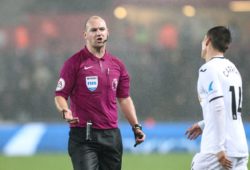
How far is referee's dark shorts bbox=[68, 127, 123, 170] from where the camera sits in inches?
311

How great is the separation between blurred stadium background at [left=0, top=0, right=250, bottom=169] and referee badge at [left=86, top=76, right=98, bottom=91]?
13143 millimetres

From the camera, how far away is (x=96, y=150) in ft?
26.3

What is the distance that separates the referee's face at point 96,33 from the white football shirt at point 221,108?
5.09 feet

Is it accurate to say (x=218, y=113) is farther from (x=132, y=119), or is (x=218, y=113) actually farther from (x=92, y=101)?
(x=132, y=119)

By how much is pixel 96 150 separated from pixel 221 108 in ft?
5.94

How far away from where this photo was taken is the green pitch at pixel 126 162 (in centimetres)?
1405

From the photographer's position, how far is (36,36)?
2172cm

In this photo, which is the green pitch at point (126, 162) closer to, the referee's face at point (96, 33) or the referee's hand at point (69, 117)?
the referee's face at point (96, 33)

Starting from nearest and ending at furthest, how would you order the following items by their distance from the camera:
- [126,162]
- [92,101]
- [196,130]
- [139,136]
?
1. [196,130]
2. [92,101]
3. [139,136]
4. [126,162]

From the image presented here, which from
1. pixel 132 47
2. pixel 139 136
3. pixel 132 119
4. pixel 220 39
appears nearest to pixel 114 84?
pixel 132 119

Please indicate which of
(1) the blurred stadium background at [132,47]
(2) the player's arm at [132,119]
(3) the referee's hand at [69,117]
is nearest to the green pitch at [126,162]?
(1) the blurred stadium background at [132,47]

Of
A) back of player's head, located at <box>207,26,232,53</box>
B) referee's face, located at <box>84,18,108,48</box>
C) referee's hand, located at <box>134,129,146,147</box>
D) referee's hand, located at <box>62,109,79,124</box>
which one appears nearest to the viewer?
back of player's head, located at <box>207,26,232,53</box>

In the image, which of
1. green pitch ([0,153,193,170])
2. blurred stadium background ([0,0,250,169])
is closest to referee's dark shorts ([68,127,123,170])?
green pitch ([0,153,193,170])

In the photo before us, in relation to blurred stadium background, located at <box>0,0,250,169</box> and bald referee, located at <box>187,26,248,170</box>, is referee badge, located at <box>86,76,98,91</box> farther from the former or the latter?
blurred stadium background, located at <box>0,0,250,169</box>
